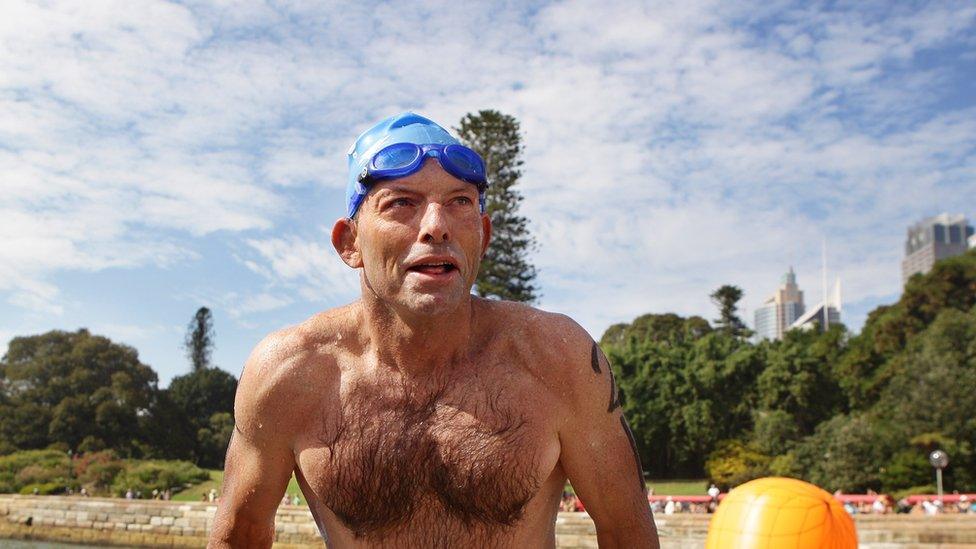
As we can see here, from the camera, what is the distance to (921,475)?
34.6m


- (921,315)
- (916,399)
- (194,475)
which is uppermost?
(921,315)

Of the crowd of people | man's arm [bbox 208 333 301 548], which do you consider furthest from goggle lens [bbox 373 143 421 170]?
the crowd of people

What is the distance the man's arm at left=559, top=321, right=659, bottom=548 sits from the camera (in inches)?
103

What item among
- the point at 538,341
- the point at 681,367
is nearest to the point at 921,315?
the point at 681,367

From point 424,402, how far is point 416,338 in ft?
0.61

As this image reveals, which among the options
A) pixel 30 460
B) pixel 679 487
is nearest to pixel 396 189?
pixel 679 487

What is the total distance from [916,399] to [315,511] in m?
38.5

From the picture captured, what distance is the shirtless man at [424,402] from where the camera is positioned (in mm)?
2506

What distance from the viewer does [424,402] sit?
260 centimetres

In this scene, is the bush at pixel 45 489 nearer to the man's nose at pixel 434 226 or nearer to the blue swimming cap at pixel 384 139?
the blue swimming cap at pixel 384 139

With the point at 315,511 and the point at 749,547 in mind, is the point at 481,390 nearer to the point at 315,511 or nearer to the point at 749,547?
the point at 315,511

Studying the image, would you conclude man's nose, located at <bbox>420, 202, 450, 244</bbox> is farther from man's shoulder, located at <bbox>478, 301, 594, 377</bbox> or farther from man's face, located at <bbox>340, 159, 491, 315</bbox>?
man's shoulder, located at <bbox>478, 301, 594, 377</bbox>

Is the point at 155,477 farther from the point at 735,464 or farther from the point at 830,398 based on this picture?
the point at 830,398

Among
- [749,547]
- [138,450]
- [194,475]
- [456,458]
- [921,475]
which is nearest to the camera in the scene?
[456,458]
